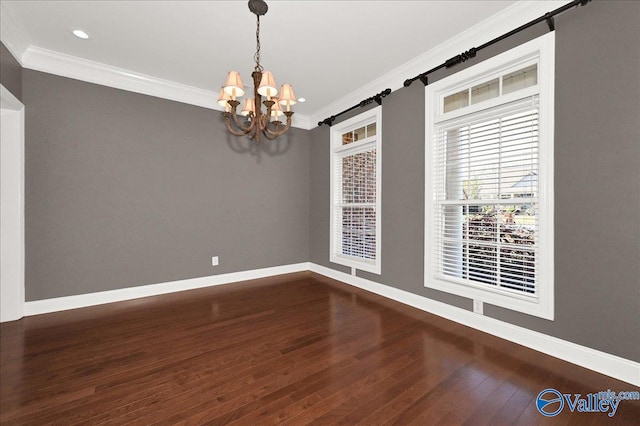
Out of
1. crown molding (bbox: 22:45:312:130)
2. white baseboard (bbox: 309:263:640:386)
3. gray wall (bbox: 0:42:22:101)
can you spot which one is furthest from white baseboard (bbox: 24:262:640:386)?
crown molding (bbox: 22:45:312:130)

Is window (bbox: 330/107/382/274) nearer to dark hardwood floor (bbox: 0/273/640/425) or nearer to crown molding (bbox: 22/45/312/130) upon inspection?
dark hardwood floor (bbox: 0/273/640/425)

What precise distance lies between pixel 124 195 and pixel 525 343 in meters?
→ 4.62

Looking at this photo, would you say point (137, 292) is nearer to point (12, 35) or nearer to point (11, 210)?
point (11, 210)

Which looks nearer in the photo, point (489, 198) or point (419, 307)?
point (489, 198)

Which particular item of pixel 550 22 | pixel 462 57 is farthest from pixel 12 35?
pixel 550 22

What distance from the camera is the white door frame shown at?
2.79 metres

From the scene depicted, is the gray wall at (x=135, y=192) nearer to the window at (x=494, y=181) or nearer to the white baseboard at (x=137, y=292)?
the white baseboard at (x=137, y=292)

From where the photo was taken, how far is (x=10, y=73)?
268 centimetres

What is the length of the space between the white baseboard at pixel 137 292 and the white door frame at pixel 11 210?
0.20m

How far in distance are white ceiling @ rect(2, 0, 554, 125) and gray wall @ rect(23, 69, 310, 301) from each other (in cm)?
60

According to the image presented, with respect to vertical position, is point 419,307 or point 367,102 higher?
point 367,102

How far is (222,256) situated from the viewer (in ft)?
13.8

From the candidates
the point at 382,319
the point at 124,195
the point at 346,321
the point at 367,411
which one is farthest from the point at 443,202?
the point at 124,195

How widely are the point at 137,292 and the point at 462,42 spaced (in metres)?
4.79
